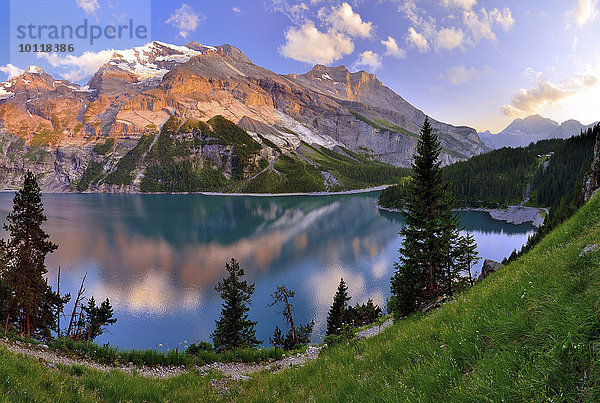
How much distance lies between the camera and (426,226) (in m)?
23.3

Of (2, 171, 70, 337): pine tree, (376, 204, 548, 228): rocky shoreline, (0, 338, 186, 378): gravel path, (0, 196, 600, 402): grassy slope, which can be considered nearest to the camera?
(0, 196, 600, 402): grassy slope

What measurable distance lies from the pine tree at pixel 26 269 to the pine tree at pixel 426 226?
3703cm

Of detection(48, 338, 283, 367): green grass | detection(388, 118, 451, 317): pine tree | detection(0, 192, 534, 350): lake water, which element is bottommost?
detection(0, 192, 534, 350): lake water

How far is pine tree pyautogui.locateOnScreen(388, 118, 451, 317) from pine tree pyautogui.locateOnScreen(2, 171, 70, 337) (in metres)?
37.0

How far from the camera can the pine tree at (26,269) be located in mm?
28375

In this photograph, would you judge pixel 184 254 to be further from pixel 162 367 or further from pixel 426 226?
pixel 426 226

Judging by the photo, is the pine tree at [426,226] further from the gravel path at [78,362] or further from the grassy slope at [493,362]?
the gravel path at [78,362]

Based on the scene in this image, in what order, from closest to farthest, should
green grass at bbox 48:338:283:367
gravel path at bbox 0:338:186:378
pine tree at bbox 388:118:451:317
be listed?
gravel path at bbox 0:338:186:378 < green grass at bbox 48:338:283:367 < pine tree at bbox 388:118:451:317

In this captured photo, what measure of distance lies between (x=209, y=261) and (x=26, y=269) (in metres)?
44.1

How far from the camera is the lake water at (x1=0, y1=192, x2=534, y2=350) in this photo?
4416cm

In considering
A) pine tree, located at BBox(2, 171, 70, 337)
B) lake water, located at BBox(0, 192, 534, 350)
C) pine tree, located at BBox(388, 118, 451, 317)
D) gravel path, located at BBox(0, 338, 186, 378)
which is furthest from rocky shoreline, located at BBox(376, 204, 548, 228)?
gravel path, located at BBox(0, 338, 186, 378)

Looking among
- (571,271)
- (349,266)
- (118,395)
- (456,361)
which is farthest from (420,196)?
(349,266)

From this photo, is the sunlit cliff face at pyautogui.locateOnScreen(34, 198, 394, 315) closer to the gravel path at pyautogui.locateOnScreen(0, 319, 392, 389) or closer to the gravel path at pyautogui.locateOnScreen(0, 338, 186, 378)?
the gravel path at pyautogui.locateOnScreen(0, 319, 392, 389)

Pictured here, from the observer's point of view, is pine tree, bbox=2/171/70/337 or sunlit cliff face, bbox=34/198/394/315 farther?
sunlit cliff face, bbox=34/198/394/315
